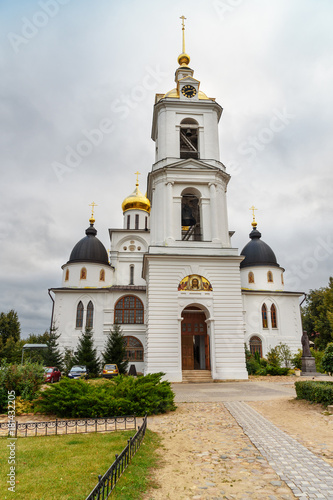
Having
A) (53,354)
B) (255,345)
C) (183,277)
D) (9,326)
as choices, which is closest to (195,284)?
(183,277)

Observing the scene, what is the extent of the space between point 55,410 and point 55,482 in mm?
5161

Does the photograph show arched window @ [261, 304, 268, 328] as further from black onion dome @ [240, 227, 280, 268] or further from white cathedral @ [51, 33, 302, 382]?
black onion dome @ [240, 227, 280, 268]

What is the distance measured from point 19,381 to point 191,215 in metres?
17.9

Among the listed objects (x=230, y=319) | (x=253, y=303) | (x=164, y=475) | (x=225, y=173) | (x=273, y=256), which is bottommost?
(x=164, y=475)

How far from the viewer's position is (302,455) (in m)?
5.70

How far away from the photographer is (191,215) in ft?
85.6

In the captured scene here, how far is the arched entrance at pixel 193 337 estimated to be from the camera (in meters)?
21.3

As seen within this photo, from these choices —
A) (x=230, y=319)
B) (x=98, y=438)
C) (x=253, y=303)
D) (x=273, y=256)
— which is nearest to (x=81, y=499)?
(x=98, y=438)

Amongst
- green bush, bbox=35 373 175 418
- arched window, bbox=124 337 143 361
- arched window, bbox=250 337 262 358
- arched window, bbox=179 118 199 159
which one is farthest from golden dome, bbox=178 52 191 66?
green bush, bbox=35 373 175 418

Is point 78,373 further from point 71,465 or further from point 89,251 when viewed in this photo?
point 71,465

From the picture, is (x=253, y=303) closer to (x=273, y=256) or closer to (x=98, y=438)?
(x=273, y=256)

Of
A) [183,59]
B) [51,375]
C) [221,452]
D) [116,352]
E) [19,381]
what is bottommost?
[221,452]

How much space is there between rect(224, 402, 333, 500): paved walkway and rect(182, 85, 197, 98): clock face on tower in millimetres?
23065

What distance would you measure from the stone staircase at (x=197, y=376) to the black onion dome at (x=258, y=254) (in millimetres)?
15923
